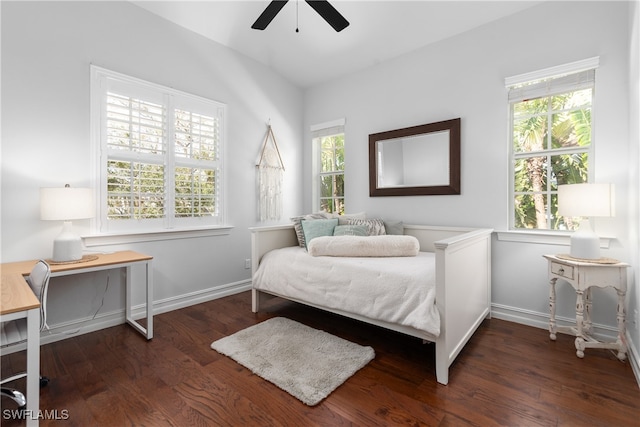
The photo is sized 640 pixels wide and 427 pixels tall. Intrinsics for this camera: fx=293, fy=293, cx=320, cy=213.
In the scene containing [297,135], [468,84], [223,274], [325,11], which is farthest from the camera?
[297,135]

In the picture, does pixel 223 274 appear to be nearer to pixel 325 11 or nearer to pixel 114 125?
pixel 114 125

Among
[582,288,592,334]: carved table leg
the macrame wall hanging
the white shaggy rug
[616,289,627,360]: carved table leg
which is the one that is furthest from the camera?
the macrame wall hanging

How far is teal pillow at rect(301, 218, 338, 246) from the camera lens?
295 centimetres

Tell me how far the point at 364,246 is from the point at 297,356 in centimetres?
99

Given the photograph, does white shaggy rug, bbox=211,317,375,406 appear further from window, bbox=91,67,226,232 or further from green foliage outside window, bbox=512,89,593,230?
green foliage outside window, bbox=512,89,593,230

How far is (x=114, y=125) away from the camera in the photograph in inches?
99.7

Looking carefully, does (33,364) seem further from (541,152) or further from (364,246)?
(541,152)

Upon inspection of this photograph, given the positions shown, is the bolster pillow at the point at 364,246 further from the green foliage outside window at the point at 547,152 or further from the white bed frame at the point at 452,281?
the green foliage outside window at the point at 547,152

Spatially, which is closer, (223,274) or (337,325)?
(337,325)

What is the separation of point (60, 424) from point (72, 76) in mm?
2380

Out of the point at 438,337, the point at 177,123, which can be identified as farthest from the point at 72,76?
the point at 438,337

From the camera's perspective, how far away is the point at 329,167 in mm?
4117

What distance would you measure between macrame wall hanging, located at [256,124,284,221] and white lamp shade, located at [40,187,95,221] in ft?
6.21

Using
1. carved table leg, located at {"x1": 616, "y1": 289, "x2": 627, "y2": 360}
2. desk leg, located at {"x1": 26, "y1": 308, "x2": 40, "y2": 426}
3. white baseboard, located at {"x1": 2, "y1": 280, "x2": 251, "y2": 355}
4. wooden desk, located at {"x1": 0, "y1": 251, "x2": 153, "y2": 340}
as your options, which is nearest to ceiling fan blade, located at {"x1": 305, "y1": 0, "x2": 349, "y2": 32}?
wooden desk, located at {"x1": 0, "y1": 251, "x2": 153, "y2": 340}
